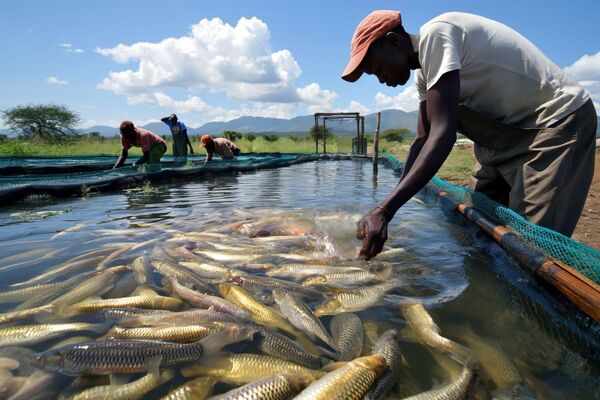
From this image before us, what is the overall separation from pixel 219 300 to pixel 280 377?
3.38ft

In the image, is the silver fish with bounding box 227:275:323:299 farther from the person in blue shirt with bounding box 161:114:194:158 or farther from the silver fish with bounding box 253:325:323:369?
the person in blue shirt with bounding box 161:114:194:158

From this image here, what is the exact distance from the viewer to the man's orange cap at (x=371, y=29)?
8.53 feet

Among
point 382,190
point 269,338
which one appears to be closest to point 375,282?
point 269,338

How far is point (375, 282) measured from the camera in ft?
10.4

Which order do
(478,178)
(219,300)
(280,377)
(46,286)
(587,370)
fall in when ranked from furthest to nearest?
(478,178)
(46,286)
(219,300)
(587,370)
(280,377)

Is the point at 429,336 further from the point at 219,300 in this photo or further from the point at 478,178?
the point at 478,178

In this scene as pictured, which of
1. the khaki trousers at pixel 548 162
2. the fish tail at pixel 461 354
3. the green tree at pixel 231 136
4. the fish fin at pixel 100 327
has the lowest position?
the fish tail at pixel 461 354

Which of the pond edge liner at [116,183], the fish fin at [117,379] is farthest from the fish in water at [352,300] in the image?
the pond edge liner at [116,183]

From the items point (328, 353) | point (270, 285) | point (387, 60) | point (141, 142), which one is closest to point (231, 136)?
point (141, 142)

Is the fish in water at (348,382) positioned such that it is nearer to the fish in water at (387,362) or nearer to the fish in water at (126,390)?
the fish in water at (387,362)

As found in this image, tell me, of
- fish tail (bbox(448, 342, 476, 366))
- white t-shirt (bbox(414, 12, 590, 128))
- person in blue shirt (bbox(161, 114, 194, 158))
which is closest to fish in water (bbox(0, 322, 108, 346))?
fish tail (bbox(448, 342, 476, 366))

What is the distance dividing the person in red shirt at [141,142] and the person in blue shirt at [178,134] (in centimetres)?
352

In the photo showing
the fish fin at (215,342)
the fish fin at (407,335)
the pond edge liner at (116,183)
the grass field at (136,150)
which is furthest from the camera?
the grass field at (136,150)

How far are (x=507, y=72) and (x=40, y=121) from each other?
55.7 m
